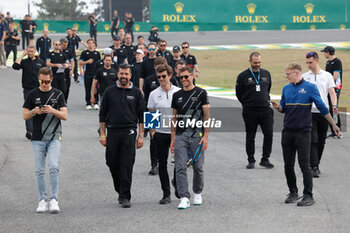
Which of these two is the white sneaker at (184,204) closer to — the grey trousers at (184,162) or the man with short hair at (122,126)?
the grey trousers at (184,162)

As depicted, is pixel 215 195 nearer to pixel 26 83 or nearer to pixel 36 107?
pixel 36 107

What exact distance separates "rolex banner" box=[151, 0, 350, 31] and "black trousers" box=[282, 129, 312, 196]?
4276 centimetres

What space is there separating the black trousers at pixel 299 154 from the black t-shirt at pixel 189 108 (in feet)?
4.14

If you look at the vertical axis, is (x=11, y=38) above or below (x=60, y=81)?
above

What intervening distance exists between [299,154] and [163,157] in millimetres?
1892

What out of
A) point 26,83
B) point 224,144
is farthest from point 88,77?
point 224,144

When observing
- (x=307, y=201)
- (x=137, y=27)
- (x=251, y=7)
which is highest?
(x=251, y=7)

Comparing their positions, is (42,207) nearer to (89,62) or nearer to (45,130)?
(45,130)

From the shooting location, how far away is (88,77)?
18.1m

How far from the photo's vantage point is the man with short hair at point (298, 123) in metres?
8.31

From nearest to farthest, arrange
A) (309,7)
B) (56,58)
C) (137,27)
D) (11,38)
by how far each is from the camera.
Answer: (56,58)
(11,38)
(137,27)
(309,7)

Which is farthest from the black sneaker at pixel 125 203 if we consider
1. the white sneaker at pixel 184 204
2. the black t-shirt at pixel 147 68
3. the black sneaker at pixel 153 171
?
the black t-shirt at pixel 147 68

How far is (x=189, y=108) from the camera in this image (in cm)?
816

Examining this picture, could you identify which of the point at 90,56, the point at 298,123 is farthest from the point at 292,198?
the point at 90,56
